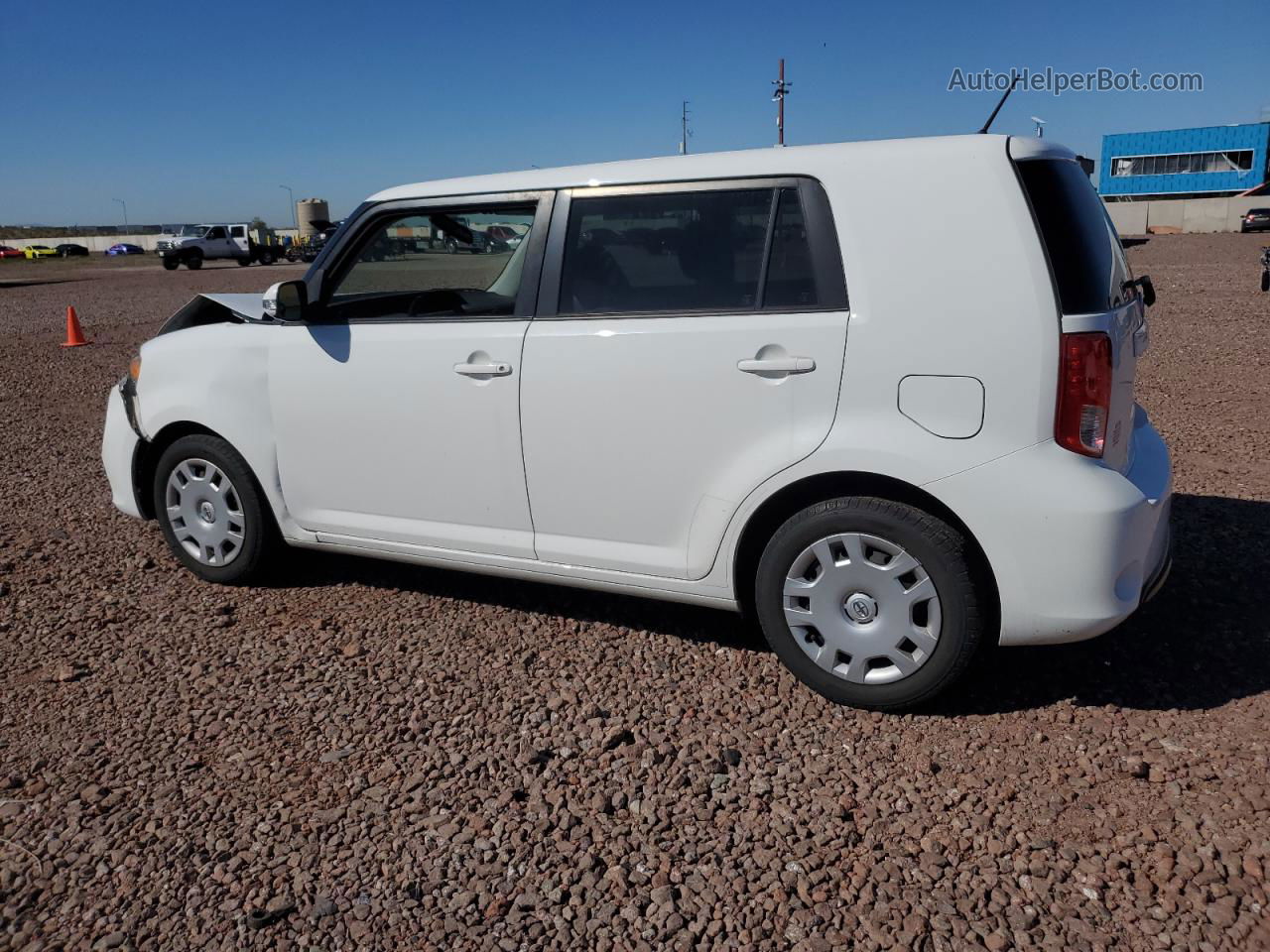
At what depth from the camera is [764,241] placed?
3.49 meters

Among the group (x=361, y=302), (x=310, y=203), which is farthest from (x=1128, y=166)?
(x=361, y=302)

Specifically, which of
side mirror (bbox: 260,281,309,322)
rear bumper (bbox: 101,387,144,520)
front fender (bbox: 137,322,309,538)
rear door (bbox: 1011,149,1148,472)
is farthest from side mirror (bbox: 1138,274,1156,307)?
rear bumper (bbox: 101,387,144,520)

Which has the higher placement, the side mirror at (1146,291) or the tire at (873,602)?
the side mirror at (1146,291)

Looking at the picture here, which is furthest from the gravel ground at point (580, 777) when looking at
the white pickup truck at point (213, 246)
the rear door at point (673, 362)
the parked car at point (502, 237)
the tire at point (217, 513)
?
the white pickup truck at point (213, 246)

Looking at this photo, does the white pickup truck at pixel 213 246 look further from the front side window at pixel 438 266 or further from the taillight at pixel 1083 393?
the taillight at pixel 1083 393

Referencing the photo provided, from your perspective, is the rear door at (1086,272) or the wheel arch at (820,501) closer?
the rear door at (1086,272)

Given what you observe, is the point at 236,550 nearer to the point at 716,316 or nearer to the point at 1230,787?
the point at 716,316

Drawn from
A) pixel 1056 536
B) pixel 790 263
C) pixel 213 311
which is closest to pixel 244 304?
pixel 213 311

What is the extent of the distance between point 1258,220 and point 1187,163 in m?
29.0

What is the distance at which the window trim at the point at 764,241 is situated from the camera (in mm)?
3348

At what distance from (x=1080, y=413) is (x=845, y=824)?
140cm

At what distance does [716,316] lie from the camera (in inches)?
137

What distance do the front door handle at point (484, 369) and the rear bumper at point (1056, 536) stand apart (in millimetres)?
1598

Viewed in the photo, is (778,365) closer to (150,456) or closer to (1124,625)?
(1124,625)
